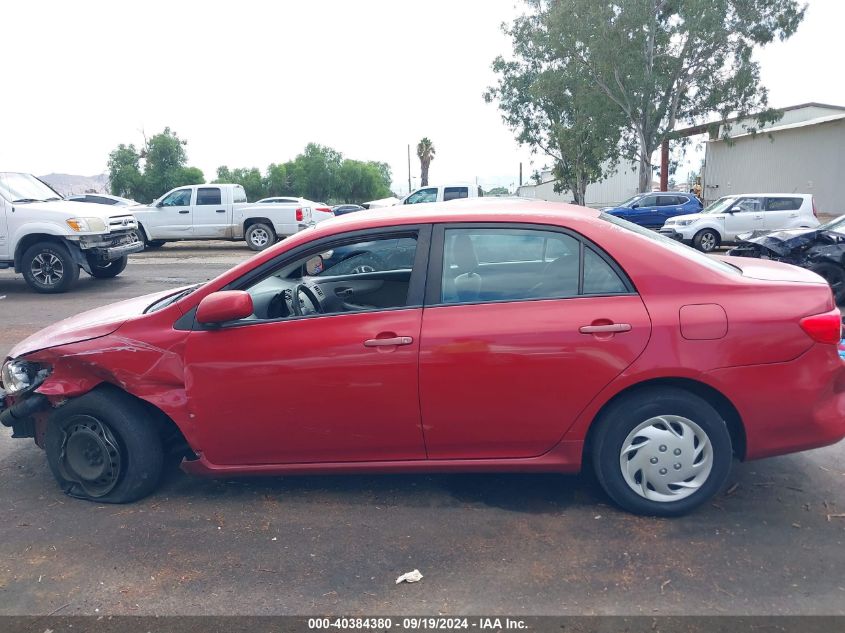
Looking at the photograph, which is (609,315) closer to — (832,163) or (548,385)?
(548,385)

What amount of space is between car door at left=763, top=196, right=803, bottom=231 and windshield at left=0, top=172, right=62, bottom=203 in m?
16.5

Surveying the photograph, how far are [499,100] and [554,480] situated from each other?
125 feet

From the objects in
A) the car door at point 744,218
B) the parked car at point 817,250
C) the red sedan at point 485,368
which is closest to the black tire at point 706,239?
the car door at point 744,218

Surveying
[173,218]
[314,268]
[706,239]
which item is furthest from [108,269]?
[706,239]

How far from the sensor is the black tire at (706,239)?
58.9 ft

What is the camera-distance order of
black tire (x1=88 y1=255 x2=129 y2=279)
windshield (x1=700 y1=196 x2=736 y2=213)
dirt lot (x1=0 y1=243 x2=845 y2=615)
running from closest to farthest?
dirt lot (x1=0 y1=243 x2=845 y2=615), black tire (x1=88 y1=255 x2=129 y2=279), windshield (x1=700 y1=196 x2=736 y2=213)

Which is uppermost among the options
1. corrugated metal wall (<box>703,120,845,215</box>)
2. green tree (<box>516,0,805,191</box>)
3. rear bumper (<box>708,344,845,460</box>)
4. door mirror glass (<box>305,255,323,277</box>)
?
green tree (<box>516,0,805,191</box>)

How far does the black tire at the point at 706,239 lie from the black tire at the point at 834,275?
8.71 m

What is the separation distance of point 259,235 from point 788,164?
2437 cm

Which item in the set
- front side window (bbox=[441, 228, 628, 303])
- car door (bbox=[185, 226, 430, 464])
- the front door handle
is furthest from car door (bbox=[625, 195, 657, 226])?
the front door handle

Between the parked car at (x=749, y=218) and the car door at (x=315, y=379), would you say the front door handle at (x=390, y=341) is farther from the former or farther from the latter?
the parked car at (x=749, y=218)

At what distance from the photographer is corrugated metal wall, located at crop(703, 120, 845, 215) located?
27750 mm

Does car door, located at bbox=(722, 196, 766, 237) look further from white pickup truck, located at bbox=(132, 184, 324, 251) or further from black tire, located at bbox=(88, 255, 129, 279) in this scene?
black tire, located at bbox=(88, 255, 129, 279)

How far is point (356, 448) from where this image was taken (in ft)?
11.6
